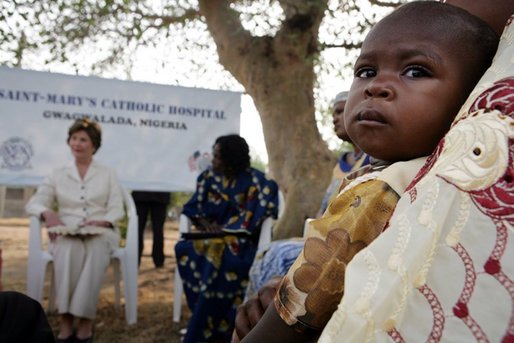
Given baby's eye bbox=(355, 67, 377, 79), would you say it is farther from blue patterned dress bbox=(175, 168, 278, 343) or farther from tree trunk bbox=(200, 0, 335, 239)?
tree trunk bbox=(200, 0, 335, 239)

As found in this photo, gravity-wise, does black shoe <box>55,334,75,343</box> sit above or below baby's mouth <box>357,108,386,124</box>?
below

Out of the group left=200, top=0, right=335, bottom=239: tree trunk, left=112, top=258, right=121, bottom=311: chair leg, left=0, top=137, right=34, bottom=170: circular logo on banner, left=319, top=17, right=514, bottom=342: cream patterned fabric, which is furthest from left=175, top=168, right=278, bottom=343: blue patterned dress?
left=319, top=17, right=514, bottom=342: cream patterned fabric

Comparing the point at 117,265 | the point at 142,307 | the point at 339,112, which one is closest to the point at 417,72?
the point at 339,112

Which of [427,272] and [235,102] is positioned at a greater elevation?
[235,102]

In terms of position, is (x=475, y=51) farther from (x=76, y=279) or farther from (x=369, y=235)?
(x=76, y=279)

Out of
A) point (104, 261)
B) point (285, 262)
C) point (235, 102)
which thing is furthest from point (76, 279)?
point (235, 102)

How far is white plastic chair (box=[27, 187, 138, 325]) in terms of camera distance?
3670mm

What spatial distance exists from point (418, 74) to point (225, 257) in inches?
116

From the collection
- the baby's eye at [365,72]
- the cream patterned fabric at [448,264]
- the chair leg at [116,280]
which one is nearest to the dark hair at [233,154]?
the chair leg at [116,280]

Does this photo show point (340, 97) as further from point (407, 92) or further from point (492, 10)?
point (407, 92)

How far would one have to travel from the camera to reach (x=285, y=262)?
2295 mm

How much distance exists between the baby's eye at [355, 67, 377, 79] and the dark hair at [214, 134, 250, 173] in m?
3.04

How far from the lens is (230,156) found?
3.95 m

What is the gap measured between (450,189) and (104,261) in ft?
11.4
